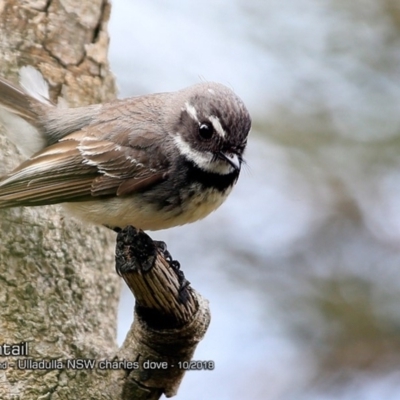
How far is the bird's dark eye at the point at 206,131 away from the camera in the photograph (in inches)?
211

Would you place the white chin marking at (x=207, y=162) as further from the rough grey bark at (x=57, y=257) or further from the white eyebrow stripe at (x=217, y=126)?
the rough grey bark at (x=57, y=257)

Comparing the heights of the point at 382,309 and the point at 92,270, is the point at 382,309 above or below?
above

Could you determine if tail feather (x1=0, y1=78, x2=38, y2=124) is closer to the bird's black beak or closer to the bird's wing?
the bird's wing

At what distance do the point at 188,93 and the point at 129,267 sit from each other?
5.83 feet

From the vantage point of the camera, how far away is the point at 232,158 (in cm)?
528

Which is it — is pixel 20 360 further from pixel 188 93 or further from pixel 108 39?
pixel 108 39

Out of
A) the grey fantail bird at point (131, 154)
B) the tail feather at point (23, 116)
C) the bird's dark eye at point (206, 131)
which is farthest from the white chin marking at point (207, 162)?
the tail feather at point (23, 116)

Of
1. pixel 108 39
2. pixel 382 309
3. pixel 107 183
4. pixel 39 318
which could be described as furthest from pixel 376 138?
pixel 39 318

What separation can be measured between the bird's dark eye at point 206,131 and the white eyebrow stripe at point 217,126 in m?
0.04

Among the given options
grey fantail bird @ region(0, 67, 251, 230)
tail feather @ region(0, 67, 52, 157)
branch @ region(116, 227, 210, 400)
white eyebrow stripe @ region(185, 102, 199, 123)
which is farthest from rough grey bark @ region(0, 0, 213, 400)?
white eyebrow stripe @ region(185, 102, 199, 123)

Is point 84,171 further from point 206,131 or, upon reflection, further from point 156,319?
point 156,319

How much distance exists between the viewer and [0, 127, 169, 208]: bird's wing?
5.25 m

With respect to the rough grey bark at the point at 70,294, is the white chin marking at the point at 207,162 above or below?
above

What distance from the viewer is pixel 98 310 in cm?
551
